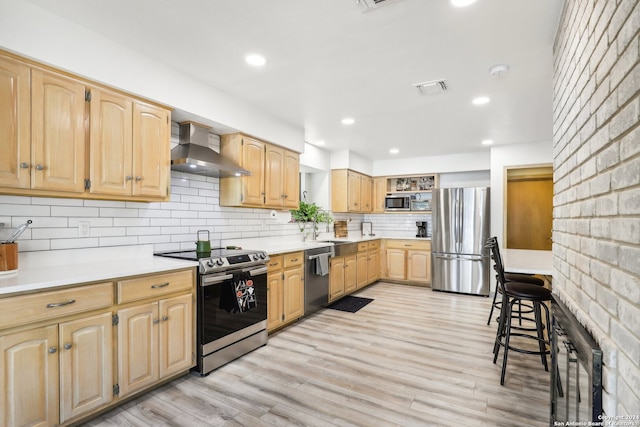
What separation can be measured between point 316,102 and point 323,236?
2.76 m

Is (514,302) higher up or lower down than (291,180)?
lower down

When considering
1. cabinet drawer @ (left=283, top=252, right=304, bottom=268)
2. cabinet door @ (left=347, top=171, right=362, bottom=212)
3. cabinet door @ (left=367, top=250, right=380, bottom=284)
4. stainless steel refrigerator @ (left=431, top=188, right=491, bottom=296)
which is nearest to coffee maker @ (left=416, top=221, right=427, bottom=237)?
stainless steel refrigerator @ (left=431, top=188, right=491, bottom=296)

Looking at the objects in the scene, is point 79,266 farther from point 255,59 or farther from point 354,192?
point 354,192

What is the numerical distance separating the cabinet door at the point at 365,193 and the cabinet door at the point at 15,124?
5.06 metres

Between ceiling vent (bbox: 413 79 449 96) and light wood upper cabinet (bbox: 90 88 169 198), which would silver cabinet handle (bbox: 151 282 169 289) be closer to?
light wood upper cabinet (bbox: 90 88 169 198)

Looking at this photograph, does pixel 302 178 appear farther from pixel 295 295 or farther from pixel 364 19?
pixel 364 19

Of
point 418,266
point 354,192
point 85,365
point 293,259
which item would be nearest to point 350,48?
point 293,259

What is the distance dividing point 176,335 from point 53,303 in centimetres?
86

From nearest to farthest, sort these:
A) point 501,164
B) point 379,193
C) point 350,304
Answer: point 350,304
point 501,164
point 379,193

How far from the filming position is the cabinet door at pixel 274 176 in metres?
3.91

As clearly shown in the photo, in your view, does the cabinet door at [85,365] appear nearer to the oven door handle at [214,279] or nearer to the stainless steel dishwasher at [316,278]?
the oven door handle at [214,279]

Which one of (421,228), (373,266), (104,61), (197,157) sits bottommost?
(373,266)

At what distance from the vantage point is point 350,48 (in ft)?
7.83

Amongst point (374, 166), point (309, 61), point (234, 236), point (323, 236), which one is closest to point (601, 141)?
point (309, 61)
